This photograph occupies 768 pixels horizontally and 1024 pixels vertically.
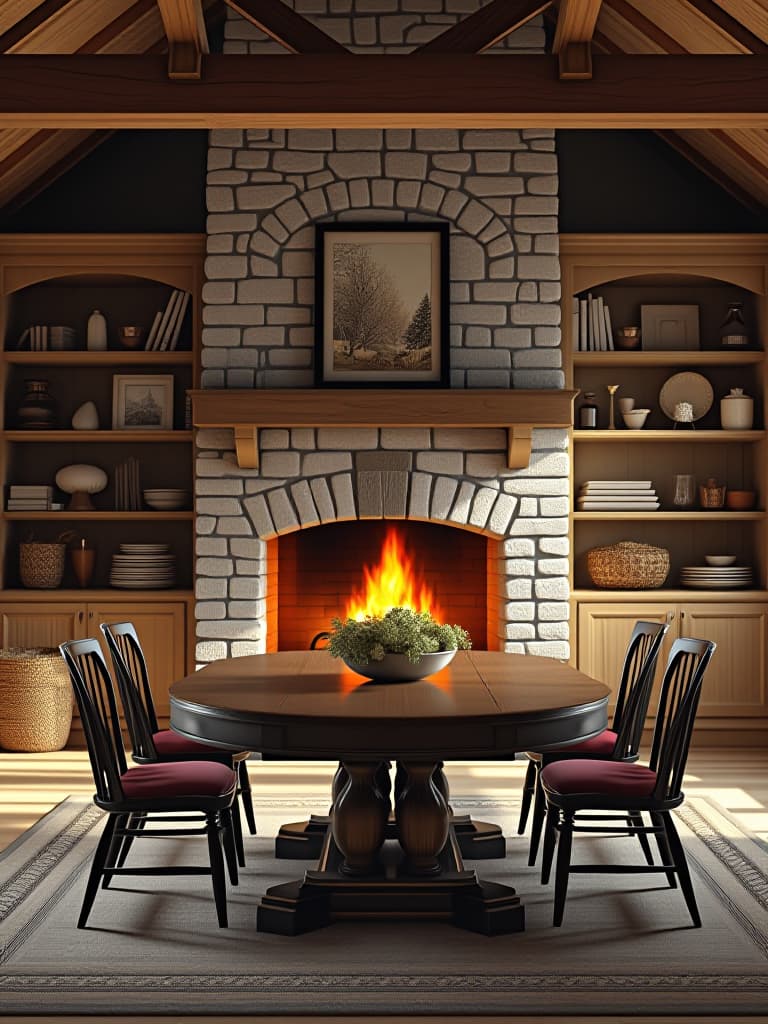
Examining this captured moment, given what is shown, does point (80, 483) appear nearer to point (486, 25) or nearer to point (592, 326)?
point (592, 326)

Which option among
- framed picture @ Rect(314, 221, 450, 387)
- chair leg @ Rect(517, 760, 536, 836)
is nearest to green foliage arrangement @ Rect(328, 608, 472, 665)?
chair leg @ Rect(517, 760, 536, 836)

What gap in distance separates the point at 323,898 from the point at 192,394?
124 inches

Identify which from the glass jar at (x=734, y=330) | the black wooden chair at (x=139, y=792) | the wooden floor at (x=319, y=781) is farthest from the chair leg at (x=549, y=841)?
the glass jar at (x=734, y=330)

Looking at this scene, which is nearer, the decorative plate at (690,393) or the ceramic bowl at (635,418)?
the ceramic bowl at (635,418)

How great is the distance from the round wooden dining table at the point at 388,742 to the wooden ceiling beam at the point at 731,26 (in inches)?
110

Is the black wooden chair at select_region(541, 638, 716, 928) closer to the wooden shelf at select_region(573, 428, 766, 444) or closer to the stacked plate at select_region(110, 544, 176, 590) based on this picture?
the wooden shelf at select_region(573, 428, 766, 444)

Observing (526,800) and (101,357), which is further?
(101,357)

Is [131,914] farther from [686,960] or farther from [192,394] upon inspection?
[192,394]

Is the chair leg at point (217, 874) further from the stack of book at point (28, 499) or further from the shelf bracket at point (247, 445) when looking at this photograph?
the stack of book at point (28, 499)

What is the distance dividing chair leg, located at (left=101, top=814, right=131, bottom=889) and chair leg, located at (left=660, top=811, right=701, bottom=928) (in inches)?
65.1

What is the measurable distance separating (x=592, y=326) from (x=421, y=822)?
3.65 metres

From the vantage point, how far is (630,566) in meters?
6.21

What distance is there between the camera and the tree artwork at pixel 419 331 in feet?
19.9

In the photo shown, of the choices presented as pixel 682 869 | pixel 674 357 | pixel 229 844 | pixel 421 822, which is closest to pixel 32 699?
pixel 229 844
